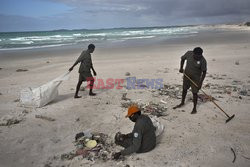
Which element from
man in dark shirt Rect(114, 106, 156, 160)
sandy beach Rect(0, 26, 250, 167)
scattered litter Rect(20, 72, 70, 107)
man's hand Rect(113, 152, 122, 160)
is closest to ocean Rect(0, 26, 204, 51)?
scattered litter Rect(20, 72, 70, 107)

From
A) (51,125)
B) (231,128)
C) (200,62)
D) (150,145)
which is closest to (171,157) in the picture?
(150,145)

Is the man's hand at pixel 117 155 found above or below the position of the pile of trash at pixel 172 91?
below

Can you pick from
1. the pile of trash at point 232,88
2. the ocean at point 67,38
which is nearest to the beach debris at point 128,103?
the pile of trash at point 232,88

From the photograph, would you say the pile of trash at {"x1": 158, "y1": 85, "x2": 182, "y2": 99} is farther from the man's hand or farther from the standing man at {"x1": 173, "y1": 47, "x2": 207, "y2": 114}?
the man's hand

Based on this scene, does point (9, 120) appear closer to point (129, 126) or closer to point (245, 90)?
point (129, 126)

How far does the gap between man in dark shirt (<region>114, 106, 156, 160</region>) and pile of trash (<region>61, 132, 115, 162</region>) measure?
292 mm

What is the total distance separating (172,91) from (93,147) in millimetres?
4182

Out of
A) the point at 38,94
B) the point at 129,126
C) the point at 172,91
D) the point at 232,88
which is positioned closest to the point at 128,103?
the point at 129,126

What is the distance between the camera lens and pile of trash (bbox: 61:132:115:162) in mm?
4043

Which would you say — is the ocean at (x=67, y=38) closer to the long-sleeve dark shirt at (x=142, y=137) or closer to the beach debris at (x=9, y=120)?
the beach debris at (x=9, y=120)

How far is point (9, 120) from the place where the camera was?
546 cm

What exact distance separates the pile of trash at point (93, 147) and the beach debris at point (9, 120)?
193 cm

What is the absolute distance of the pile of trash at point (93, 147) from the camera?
4.04m

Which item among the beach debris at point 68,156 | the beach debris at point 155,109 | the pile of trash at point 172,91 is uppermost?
the pile of trash at point 172,91
